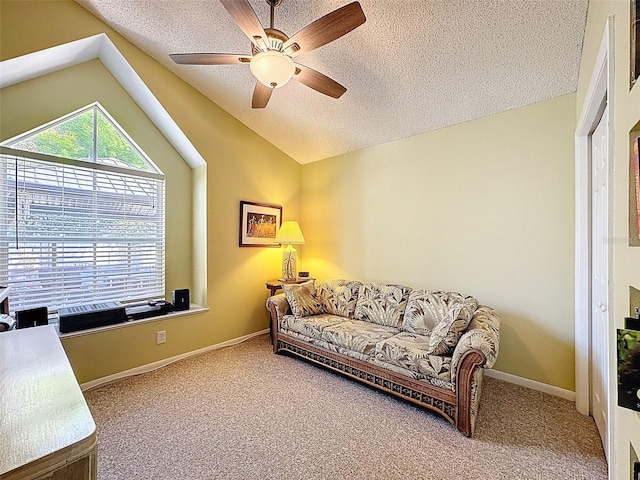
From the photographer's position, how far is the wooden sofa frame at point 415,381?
1.94 meters

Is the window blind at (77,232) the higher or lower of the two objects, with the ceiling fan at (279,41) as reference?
lower

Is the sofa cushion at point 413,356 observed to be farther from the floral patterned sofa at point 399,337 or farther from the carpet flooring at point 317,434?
the carpet flooring at point 317,434

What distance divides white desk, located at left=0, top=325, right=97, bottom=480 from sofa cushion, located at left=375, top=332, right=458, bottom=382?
6.52ft

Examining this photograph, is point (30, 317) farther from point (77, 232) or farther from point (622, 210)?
point (622, 210)

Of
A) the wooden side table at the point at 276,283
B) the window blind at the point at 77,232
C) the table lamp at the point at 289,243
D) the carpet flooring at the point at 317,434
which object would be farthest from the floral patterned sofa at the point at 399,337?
the window blind at the point at 77,232

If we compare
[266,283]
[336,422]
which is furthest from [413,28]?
[266,283]

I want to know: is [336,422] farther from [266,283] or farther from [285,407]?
[266,283]

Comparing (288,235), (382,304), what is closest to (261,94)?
(288,235)

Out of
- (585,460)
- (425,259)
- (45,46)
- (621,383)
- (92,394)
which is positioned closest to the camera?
(621,383)

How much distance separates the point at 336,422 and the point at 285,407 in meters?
0.43

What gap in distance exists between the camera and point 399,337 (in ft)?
8.54

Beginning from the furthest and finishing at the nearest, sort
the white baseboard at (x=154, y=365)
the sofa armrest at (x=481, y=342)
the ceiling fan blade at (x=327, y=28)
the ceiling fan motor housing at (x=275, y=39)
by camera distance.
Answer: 1. the white baseboard at (x=154, y=365)
2. the sofa armrest at (x=481, y=342)
3. the ceiling fan motor housing at (x=275, y=39)
4. the ceiling fan blade at (x=327, y=28)

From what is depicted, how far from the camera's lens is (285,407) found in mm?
2273

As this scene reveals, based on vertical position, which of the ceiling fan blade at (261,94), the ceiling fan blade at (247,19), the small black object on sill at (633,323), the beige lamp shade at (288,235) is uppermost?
the ceiling fan blade at (247,19)
